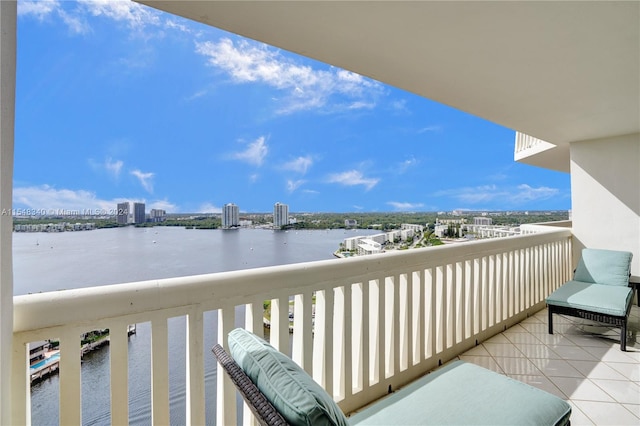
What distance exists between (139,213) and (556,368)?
11.9ft

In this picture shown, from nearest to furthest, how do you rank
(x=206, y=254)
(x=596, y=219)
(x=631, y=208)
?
(x=206, y=254) < (x=631, y=208) < (x=596, y=219)

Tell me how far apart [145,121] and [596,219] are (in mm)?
6070

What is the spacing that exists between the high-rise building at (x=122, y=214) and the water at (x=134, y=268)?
0.05m

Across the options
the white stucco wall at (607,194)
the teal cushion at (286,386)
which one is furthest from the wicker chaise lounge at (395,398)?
the white stucco wall at (607,194)

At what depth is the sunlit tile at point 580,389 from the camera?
2.36 m

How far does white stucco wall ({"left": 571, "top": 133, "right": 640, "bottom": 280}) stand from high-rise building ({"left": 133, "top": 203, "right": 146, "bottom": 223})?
5940 mm

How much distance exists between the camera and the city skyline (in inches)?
59.2

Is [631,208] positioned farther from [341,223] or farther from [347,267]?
[347,267]

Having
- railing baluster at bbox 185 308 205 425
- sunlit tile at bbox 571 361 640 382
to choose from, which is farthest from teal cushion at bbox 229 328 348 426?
sunlit tile at bbox 571 361 640 382

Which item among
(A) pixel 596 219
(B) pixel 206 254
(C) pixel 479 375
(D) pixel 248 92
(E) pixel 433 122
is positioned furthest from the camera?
(E) pixel 433 122

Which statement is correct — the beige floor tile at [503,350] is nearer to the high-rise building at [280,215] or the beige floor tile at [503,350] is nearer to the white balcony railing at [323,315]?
the white balcony railing at [323,315]

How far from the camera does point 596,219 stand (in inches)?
189

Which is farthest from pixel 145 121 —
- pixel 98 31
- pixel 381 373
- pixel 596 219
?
pixel 596 219

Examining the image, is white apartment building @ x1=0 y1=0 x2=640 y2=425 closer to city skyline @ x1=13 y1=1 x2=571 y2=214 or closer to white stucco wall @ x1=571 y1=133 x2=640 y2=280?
city skyline @ x1=13 y1=1 x2=571 y2=214
